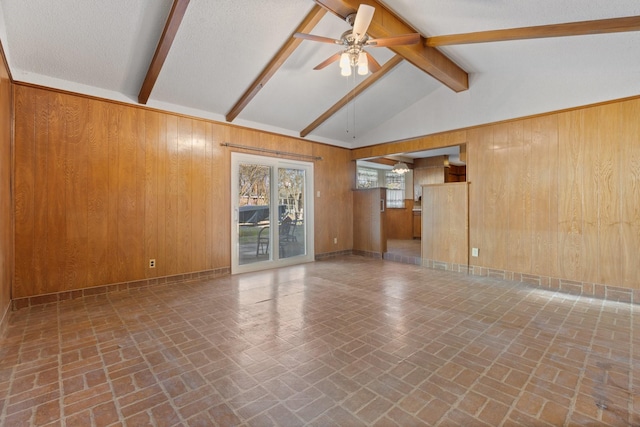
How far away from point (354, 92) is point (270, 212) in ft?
8.88

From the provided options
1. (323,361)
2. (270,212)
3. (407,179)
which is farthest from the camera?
(407,179)

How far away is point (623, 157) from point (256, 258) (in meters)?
5.64

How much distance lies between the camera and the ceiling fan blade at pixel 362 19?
2.46 metres

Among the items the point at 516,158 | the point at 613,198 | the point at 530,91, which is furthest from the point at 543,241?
the point at 530,91

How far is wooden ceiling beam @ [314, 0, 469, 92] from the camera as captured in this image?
114 inches

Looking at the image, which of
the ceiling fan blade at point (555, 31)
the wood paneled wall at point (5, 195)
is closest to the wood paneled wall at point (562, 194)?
the ceiling fan blade at point (555, 31)

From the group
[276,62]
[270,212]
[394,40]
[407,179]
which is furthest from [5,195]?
[407,179]

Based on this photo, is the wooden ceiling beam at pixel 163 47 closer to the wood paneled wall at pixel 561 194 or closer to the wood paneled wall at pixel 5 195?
the wood paneled wall at pixel 5 195

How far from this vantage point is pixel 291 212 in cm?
609

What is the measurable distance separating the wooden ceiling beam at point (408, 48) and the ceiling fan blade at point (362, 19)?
326 millimetres

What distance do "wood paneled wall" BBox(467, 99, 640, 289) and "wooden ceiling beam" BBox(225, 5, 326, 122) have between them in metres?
3.34

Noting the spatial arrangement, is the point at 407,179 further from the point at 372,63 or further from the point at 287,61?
the point at 372,63

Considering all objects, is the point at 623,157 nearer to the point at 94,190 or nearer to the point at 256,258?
the point at 256,258

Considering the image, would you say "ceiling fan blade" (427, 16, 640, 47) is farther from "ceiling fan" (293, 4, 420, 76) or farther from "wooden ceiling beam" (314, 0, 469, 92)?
"ceiling fan" (293, 4, 420, 76)
